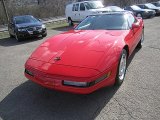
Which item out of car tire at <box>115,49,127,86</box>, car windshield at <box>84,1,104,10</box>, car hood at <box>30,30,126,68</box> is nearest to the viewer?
car hood at <box>30,30,126,68</box>

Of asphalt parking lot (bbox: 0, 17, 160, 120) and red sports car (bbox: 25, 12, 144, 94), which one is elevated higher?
red sports car (bbox: 25, 12, 144, 94)

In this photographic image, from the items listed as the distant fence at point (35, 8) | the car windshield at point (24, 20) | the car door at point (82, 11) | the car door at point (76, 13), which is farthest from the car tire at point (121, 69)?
the distant fence at point (35, 8)

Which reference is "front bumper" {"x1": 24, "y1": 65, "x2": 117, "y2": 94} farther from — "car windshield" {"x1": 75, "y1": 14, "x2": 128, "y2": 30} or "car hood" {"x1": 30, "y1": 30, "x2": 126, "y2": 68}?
"car windshield" {"x1": 75, "y1": 14, "x2": 128, "y2": 30}

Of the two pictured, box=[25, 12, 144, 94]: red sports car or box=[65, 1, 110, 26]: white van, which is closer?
box=[25, 12, 144, 94]: red sports car

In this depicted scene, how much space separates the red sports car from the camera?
3480mm

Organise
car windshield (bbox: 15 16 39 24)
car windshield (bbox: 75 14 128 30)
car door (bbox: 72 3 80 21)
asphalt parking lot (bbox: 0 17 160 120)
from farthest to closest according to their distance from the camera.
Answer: car door (bbox: 72 3 80 21) < car windshield (bbox: 15 16 39 24) < car windshield (bbox: 75 14 128 30) < asphalt parking lot (bbox: 0 17 160 120)

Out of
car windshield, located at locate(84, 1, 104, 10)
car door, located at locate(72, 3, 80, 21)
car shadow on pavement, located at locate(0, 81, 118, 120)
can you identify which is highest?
car windshield, located at locate(84, 1, 104, 10)

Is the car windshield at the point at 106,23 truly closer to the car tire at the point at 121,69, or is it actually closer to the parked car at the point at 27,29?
the car tire at the point at 121,69

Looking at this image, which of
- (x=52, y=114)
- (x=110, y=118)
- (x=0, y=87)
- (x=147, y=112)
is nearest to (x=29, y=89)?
(x=0, y=87)

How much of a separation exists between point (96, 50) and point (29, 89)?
167 centimetres

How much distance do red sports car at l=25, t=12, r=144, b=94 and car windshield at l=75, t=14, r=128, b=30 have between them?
117 mm

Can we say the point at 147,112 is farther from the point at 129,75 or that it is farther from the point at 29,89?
the point at 29,89

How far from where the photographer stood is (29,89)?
4527mm

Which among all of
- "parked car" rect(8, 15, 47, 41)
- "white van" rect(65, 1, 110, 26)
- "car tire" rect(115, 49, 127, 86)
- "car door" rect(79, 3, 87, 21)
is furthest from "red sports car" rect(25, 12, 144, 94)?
"car door" rect(79, 3, 87, 21)
